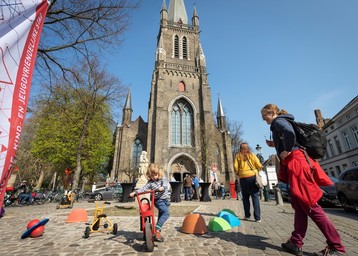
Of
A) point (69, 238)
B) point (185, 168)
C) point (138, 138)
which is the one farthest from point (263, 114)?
point (138, 138)

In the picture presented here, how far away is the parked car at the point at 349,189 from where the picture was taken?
20.5 feet

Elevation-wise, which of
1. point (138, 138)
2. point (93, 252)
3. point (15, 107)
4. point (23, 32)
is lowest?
point (93, 252)

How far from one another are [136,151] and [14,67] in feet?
86.3

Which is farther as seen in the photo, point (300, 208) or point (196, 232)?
point (196, 232)

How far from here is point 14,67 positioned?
1840mm

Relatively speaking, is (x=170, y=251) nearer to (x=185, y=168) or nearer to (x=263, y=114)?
(x=263, y=114)

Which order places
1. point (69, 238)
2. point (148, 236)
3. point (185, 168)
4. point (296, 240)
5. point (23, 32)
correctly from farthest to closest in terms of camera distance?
point (185, 168) < point (69, 238) < point (148, 236) < point (296, 240) < point (23, 32)

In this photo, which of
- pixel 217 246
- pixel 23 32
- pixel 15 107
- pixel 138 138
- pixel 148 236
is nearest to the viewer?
pixel 15 107

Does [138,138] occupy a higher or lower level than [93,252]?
higher

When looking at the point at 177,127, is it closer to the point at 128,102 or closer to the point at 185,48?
the point at 128,102

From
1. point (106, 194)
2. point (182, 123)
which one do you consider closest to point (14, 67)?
point (106, 194)

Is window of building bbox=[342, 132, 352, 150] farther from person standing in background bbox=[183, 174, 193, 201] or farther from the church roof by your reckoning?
the church roof

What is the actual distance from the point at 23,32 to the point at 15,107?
83cm

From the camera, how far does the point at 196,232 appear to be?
357 centimetres
